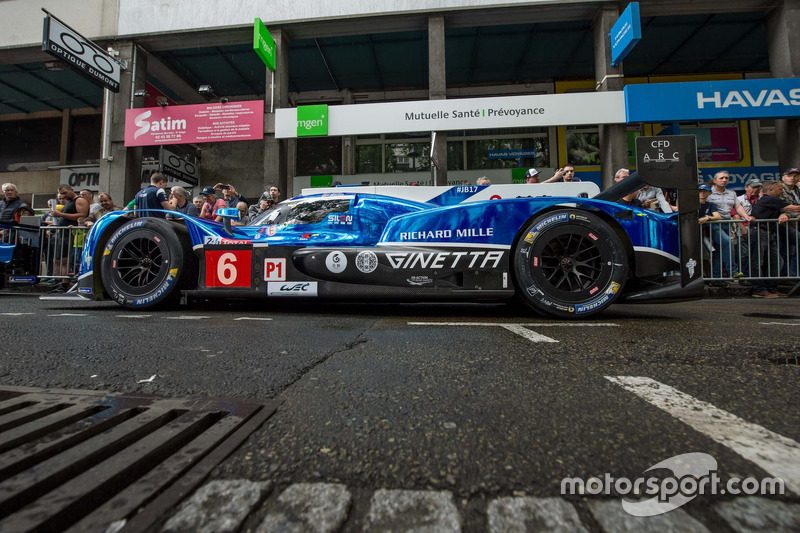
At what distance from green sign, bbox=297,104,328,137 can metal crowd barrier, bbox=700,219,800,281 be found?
8090mm

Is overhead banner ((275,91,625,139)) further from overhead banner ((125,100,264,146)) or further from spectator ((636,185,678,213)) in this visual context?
spectator ((636,185,678,213))

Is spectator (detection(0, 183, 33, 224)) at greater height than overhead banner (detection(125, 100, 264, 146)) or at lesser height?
lesser

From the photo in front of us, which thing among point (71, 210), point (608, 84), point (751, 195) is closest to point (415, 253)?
point (751, 195)

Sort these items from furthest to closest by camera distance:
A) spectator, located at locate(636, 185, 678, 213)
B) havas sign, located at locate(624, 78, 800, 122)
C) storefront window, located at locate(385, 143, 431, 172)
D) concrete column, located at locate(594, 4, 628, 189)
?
storefront window, located at locate(385, 143, 431, 172), concrete column, located at locate(594, 4, 628, 189), havas sign, located at locate(624, 78, 800, 122), spectator, located at locate(636, 185, 678, 213)

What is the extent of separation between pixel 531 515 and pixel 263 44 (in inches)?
464

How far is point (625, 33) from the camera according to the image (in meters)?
9.03

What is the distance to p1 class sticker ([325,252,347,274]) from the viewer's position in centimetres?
A: 352

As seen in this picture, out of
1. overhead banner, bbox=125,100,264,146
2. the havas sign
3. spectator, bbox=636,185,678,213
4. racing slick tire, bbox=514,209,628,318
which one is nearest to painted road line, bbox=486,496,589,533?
racing slick tire, bbox=514,209,628,318

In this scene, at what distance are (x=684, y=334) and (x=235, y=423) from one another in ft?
8.06

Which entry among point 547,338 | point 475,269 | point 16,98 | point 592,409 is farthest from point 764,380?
point 16,98

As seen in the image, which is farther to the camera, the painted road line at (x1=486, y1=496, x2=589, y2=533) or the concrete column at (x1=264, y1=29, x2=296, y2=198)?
the concrete column at (x1=264, y1=29, x2=296, y2=198)

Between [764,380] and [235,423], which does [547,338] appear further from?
[235,423]

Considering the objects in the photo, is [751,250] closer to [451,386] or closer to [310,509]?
[451,386]

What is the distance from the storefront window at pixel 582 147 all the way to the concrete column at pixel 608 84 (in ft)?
11.9
